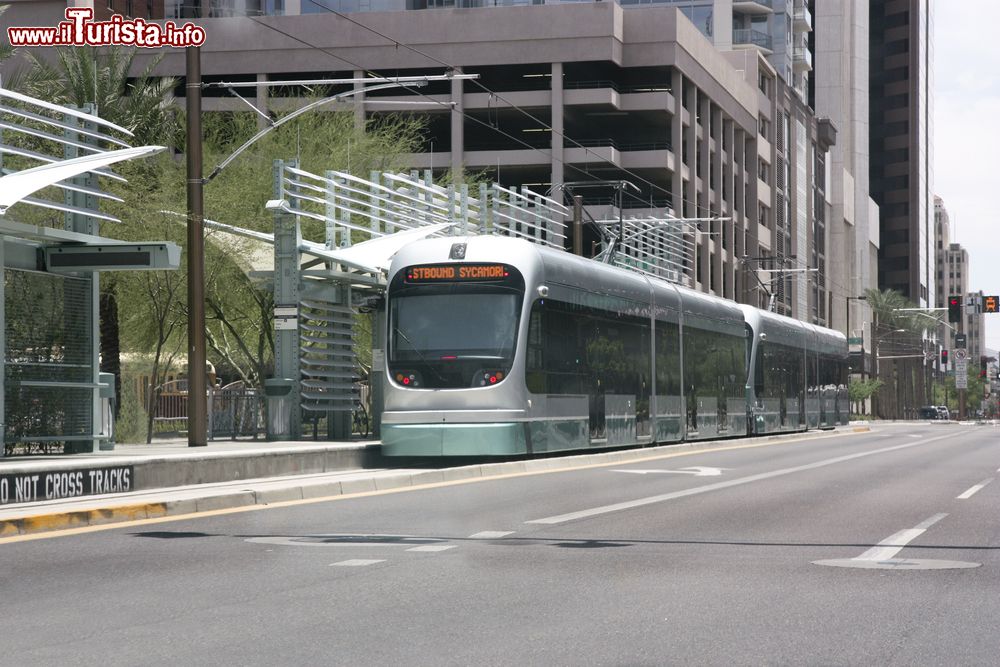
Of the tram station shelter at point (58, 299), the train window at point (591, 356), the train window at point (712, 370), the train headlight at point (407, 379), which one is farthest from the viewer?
the train window at point (712, 370)

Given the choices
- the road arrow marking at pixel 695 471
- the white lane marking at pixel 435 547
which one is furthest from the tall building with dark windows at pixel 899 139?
the white lane marking at pixel 435 547

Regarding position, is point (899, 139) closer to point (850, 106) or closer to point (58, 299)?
point (850, 106)

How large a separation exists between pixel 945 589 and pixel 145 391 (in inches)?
1501

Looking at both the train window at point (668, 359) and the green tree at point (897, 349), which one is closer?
the train window at point (668, 359)

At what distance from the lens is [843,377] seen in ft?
174

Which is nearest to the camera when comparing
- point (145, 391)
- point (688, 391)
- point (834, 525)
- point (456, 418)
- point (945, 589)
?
point (945, 589)

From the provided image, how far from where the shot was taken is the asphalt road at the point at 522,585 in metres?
6.97

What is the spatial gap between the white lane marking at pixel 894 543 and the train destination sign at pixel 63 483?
8.48m

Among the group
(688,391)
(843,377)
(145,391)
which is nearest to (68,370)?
(688,391)

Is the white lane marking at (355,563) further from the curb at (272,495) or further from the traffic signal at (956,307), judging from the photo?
the traffic signal at (956,307)

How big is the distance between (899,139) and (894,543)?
17768 centimetres

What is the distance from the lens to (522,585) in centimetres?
916

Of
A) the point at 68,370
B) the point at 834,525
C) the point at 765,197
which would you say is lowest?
the point at 834,525

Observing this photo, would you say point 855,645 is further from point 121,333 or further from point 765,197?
point 765,197
